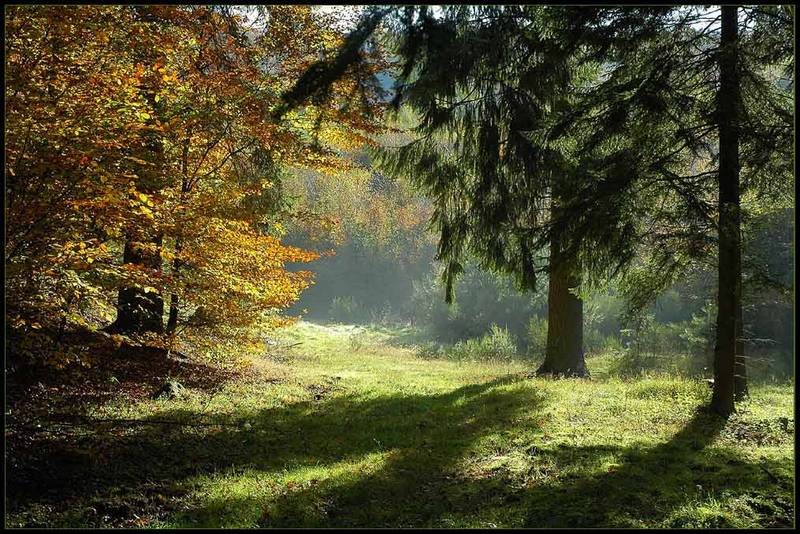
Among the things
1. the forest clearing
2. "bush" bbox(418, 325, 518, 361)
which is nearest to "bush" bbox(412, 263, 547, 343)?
"bush" bbox(418, 325, 518, 361)

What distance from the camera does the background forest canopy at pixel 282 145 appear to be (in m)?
5.46

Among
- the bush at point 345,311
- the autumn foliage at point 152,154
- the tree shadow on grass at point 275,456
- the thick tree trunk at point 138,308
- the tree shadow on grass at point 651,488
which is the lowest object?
the bush at point 345,311

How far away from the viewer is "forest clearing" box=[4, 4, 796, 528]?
208 inches

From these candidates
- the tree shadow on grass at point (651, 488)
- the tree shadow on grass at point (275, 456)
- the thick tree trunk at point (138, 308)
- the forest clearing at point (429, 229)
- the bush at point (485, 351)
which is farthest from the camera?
the bush at point (485, 351)

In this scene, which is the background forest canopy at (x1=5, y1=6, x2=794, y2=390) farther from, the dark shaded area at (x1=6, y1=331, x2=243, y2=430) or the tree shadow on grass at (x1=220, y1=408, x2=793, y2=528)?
the tree shadow on grass at (x1=220, y1=408, x2=793, y2=528)

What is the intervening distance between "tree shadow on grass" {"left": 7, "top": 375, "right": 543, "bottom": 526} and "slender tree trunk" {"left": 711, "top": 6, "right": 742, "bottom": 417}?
2.66m

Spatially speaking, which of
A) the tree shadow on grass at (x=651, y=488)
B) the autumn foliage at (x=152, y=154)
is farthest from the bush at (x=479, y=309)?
the tree shadow on grass at (x=651, y=488)

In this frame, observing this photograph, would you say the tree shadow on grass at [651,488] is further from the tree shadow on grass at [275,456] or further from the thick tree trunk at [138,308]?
the thick tree trunk at [138,308]

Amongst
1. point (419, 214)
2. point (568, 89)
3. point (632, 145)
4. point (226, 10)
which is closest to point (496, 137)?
point (568, 89)

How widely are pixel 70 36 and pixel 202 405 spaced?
549 cm

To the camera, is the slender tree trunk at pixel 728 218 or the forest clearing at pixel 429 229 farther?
the slender tree trunk at pixel 728 218

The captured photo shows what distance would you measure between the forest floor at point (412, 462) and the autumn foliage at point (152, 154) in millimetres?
1330

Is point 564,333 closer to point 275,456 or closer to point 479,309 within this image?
point 275,456

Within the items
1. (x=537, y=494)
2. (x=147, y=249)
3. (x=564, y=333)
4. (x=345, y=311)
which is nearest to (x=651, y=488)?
(x=537, y=494)
